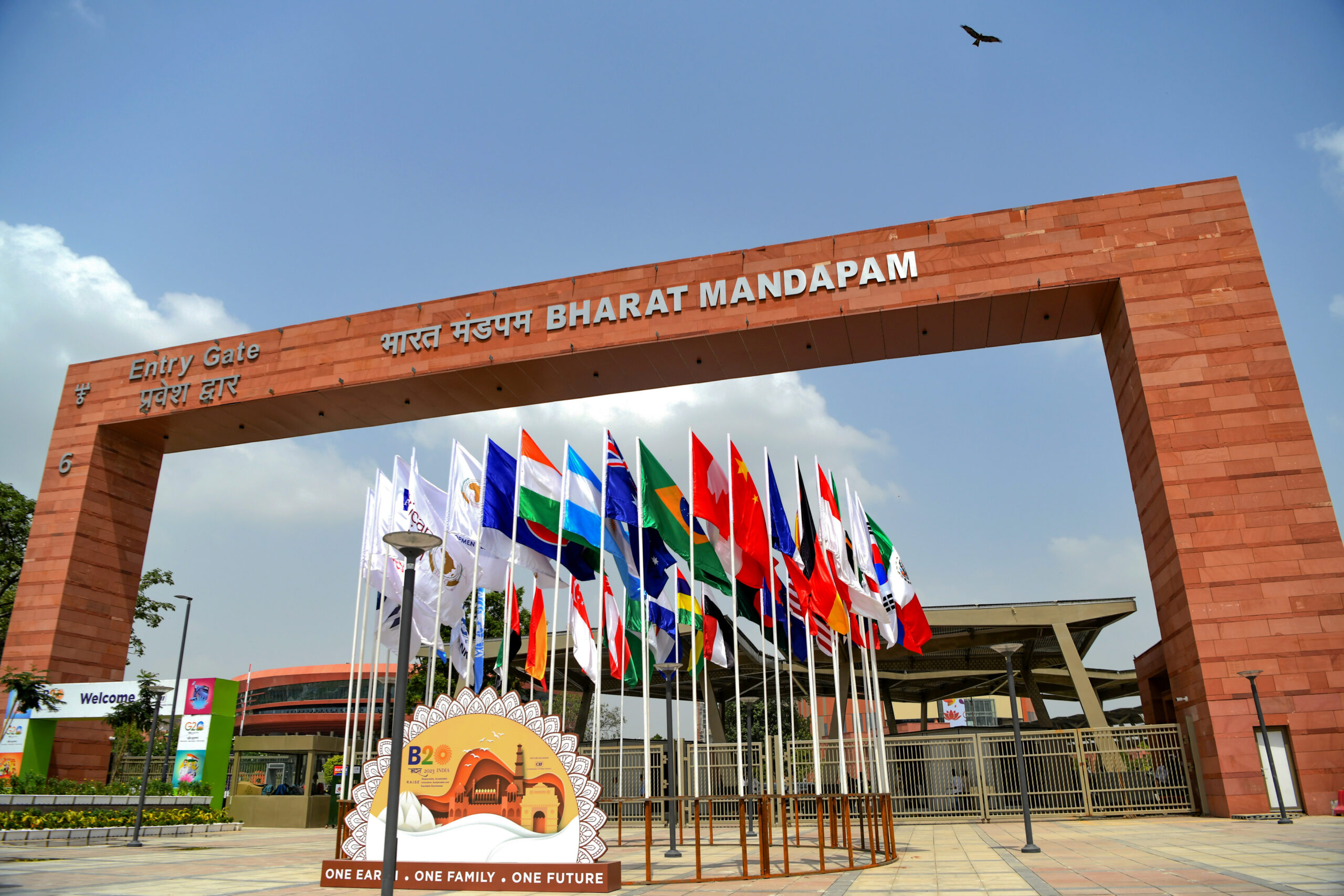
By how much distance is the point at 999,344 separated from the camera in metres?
23.6

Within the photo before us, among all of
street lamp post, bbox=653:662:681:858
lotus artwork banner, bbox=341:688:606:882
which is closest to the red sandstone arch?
street lamp post, bbox=653:662:681:858

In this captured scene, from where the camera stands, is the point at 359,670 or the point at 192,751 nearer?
the point at 359,670

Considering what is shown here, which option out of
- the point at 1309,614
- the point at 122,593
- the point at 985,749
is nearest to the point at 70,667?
the point at 122,593

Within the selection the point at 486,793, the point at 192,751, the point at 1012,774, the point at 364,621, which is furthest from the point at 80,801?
the point at 1012,774

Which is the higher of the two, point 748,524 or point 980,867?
point 748,524

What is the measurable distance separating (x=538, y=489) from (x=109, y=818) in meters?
15.1

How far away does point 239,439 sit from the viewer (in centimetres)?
2942

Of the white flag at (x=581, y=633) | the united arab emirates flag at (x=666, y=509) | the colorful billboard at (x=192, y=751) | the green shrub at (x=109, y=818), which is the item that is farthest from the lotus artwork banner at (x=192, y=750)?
the united arab emirates flag at (x=666, y=509)

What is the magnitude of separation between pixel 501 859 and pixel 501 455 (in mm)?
7979

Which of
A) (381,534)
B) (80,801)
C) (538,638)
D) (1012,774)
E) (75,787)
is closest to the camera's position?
(538,638)

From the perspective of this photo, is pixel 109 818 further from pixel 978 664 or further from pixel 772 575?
pixel 978 664

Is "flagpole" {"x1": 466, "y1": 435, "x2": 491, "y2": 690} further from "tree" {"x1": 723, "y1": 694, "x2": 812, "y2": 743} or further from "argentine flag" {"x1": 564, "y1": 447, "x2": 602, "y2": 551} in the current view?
"tree" {"x1": 723, "y1": 694, "x2": 812, "y2": 743}

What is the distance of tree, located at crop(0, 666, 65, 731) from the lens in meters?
23.7

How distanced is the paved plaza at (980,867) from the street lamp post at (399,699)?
11.1 ft
